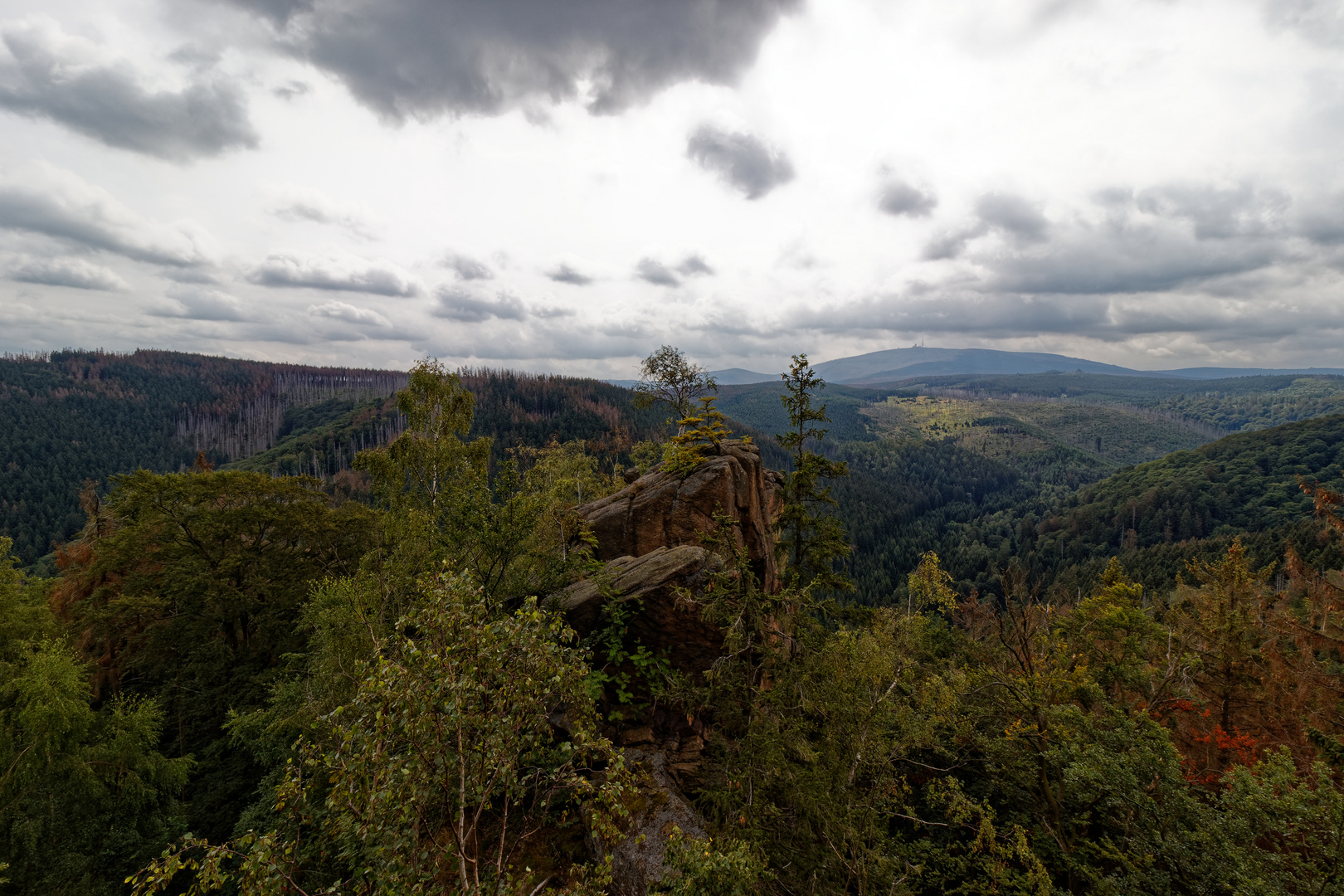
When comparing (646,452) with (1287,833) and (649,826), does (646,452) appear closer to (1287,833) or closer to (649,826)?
(649,826)

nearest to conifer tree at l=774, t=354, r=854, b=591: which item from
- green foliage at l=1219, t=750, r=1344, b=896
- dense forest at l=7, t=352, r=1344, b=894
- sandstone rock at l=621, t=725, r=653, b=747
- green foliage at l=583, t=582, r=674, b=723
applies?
dense forest at l=7, t=352, r=1344, b=894

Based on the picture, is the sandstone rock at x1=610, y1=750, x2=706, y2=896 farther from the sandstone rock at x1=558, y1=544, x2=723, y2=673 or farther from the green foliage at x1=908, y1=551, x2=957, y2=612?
the green foliage at x1=908, y1=551, x2=957, y2=612

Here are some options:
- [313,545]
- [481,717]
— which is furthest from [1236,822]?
[313,545]

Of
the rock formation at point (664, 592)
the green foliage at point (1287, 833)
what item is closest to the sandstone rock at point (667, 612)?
the rock formation at point (664, 592)

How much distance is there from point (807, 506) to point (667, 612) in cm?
985

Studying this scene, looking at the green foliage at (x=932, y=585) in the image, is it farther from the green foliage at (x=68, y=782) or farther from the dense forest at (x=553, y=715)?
the green foliage at (x=68, y=782)

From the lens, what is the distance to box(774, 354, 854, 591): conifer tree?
68.9ft

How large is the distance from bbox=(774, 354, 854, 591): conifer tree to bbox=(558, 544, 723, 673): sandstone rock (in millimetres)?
5437

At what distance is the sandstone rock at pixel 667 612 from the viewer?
1642 cm

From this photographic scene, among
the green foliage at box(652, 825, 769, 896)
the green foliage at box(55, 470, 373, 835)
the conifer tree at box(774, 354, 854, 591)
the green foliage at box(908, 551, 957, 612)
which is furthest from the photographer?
the green foliage at box(908, 551, 957, 612)

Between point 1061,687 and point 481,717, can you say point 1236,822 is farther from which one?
point 481,717

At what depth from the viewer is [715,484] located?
2314 cm

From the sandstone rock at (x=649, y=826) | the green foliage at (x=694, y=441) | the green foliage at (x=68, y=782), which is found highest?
the green foliage at (x=694, y=441)

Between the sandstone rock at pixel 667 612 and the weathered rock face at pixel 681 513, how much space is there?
16.0 feet
